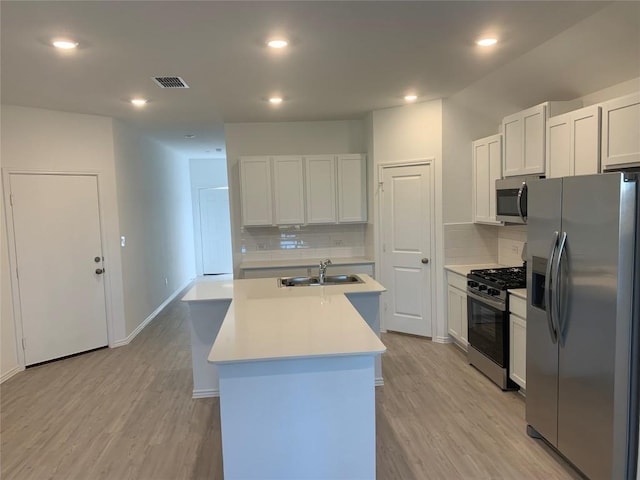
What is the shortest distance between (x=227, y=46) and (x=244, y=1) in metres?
0.67

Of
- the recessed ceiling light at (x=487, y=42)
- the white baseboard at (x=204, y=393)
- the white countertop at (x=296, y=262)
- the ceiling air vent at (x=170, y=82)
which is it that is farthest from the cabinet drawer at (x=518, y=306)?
the ceiling air vent at (x=170, y=82)

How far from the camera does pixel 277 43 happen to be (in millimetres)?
2828

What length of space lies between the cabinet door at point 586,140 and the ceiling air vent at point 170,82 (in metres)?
3.05

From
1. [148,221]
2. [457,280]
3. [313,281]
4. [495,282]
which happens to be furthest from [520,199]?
[148,221]

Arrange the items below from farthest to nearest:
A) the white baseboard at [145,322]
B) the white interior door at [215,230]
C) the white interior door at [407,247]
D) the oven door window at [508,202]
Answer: the white interior door at [215,230]
the white baseboard at [145,322]
the white interior door at [407,247]
the oven door window at [508,202]

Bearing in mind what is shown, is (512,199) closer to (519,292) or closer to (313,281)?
(519,292)

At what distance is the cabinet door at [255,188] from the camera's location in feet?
17.4

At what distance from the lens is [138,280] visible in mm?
5719

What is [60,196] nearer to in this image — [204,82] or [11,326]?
[11,326]

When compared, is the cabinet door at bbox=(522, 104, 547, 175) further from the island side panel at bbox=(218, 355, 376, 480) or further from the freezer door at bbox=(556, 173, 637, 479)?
the island side panel at bbox=(218, 355, 376, 480)

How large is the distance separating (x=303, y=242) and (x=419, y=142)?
1975mm

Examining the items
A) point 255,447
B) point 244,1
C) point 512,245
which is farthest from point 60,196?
point 512,245

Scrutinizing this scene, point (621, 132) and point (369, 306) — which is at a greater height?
point (621, 132)

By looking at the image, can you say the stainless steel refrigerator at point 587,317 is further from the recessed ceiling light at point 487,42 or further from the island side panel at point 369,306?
the island side panel at point 369,306
